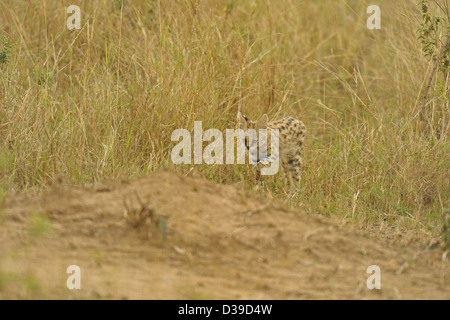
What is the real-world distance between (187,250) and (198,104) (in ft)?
9.59

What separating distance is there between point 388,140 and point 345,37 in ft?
11.7

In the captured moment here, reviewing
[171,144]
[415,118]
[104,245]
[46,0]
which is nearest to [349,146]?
[415,118]

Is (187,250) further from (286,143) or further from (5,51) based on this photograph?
(5,51)

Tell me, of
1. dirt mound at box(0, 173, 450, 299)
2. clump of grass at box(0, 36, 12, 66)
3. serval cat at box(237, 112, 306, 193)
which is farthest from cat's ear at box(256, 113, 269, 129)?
clump of grass at box(0, 36, 12, 66)

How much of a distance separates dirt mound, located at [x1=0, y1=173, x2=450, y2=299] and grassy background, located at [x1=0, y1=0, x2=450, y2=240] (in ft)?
Result: 2.76

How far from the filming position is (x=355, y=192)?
19.9 ft

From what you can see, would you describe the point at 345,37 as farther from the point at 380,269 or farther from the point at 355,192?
the point at 380,269

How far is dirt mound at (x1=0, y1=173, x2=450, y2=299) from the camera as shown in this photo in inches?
138

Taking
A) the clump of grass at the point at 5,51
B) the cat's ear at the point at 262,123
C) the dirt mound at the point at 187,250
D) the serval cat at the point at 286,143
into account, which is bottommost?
the dirt mound at the point at 187,250

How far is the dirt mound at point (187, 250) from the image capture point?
349 cm

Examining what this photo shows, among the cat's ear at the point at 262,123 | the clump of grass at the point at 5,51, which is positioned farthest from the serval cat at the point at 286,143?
the clump of grass at the point at 5,51

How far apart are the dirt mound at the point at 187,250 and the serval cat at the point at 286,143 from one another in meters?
2.03

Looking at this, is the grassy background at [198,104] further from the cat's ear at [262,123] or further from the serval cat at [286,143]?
the cat's ear at [262,123]

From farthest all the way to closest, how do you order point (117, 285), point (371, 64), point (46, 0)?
point (371, 64), point (46, 0), point (117, 285)
